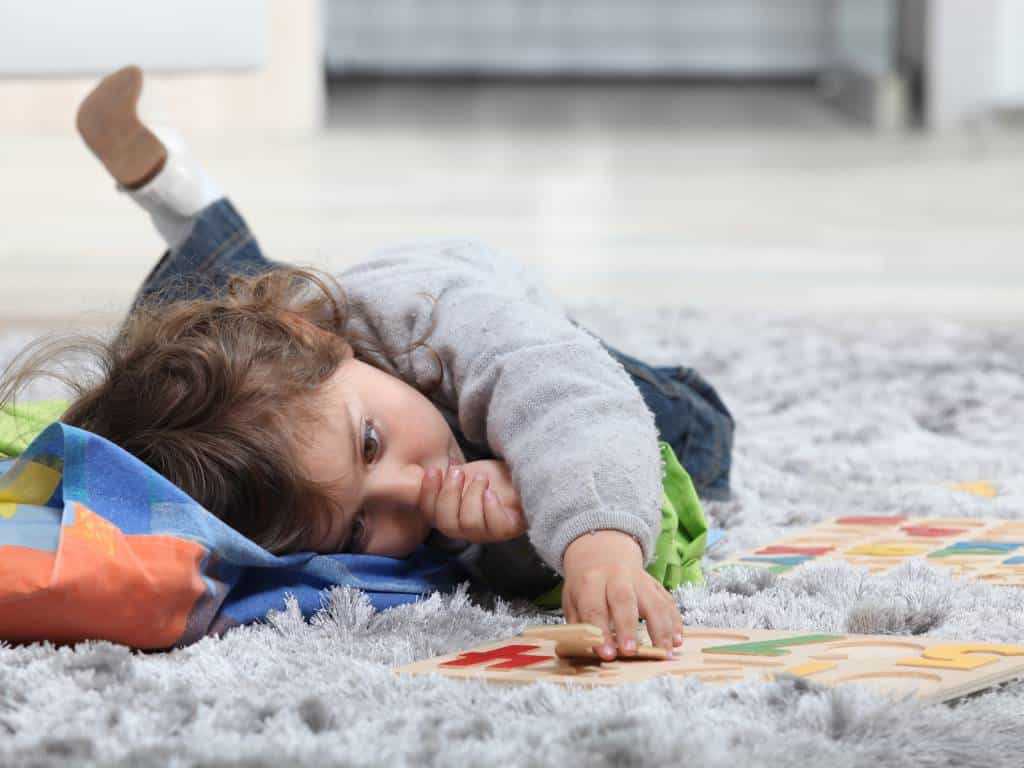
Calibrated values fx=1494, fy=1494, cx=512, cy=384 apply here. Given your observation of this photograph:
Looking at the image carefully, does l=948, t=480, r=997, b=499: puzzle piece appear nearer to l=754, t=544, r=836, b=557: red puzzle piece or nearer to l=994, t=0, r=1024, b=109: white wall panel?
l=754, t=544, r=836, b=557: red puzzle piece

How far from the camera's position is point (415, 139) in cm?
328

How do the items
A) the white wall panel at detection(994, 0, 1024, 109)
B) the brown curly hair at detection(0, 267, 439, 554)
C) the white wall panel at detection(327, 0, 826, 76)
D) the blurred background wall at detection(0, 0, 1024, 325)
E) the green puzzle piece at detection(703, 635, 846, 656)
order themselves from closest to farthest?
the green puzzle piece at detection(703, 635, 846, 656) → the brown curly hair at detection(0, 267, 439, 554) → the blurred background wall at detection(0, 0, 1024, 325) → the white wall panel at detection(994, 0, 1024, 109) → the white wall panel at detection(327, 0, 826, 76)

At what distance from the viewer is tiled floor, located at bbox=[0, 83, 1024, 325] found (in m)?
1.77

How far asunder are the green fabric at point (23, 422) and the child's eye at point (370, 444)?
217 millimetres

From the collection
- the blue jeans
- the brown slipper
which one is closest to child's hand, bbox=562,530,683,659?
the blue jeans

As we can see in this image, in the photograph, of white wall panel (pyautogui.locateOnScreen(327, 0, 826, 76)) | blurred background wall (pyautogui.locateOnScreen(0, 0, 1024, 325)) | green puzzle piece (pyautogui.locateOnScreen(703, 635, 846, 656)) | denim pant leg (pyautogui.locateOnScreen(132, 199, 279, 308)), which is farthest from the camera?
white wall panel (pyautogui.locateOnScreen(327, 0, 826, 76))

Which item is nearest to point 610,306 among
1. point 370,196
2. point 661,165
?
point 370,196

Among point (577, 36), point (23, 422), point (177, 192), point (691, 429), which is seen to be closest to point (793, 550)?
point (691, 429)

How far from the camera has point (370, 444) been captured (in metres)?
0.75

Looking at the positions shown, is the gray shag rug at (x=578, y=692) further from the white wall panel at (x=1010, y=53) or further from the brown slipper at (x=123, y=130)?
the white wall panel at (x=1010, y=53)

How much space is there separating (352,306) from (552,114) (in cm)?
288

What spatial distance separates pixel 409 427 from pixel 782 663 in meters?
0.26

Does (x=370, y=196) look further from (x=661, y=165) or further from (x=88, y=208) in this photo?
(x=661, y=165)

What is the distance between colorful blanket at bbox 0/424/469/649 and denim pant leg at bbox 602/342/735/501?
280 millimetres
